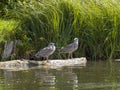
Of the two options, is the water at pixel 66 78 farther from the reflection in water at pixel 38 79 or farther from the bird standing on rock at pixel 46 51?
the bird standing on rock at pixel 46 51

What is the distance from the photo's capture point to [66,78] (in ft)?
44.2

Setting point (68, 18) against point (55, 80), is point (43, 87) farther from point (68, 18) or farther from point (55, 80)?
point (68, 18)

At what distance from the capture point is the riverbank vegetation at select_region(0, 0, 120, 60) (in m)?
17.7

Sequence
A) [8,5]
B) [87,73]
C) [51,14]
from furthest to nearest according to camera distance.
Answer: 1. [8,5]
2. [51,14]
3. [87,73]

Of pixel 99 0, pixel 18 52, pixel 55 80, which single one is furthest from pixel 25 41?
pixel 55 80

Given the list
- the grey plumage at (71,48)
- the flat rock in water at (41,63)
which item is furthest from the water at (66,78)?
the grey plumage at (71,48)

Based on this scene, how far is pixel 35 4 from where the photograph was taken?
1823 cm

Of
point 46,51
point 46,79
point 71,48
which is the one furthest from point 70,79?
point 71,48

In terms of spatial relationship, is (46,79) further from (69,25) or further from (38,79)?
(69,25)

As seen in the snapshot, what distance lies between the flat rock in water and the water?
55 cm

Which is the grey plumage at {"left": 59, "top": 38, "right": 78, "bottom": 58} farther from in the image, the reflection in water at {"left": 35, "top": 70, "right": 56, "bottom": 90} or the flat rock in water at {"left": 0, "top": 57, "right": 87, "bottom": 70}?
the reflection in water at {"left": 35, "top": 70, "right": 56, "bottom": 90}

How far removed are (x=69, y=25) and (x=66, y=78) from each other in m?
4.74

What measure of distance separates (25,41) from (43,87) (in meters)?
5.66

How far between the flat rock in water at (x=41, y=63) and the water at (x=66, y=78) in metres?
0.55
